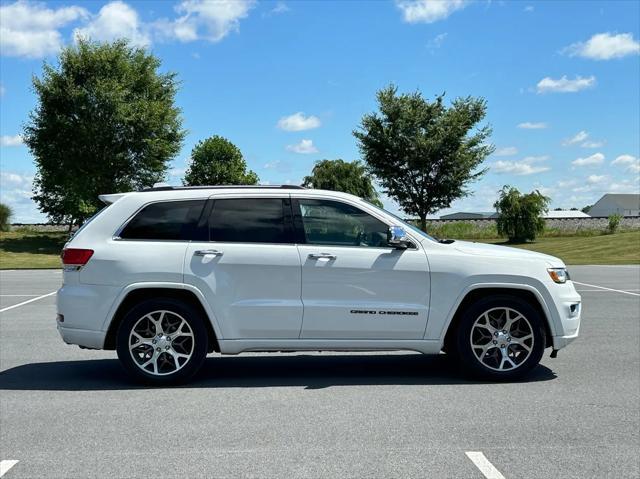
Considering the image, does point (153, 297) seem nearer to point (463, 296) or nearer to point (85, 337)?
point (85, 337)

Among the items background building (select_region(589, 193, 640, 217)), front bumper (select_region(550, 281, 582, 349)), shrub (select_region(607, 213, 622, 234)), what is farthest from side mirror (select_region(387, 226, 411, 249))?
background building (select_region(589, 193, 640, 217))

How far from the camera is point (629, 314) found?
11320 mm

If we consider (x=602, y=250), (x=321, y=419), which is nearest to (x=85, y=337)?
(x=321, y=419)

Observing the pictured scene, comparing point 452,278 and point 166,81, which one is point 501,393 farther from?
point 166,81

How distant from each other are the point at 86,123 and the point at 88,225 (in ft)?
112

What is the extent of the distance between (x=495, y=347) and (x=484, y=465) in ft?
7.74

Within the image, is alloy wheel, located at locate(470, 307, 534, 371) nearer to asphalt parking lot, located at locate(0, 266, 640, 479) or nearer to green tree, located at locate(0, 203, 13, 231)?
asphalt parking lot, located at locate(0, 266, 640, 479)

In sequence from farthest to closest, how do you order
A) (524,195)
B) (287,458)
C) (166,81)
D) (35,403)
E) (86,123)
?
(524,195), (166,81), (86,123), (35,403), (287,458)

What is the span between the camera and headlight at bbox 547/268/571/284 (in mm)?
6469

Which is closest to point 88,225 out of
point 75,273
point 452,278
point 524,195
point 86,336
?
point 75,273

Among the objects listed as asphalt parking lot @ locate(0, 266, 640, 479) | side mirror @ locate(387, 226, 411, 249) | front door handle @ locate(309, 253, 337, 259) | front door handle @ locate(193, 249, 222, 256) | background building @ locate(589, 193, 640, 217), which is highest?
background building @ locate(589, 193, 640, 217)

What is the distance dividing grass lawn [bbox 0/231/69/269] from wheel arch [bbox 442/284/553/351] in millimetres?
25818

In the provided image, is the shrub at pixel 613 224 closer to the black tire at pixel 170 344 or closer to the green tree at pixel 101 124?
the green tree at pixel 101 124

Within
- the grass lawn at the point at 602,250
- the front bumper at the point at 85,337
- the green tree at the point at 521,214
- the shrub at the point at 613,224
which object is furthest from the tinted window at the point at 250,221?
the shrub at the point at 613,224
